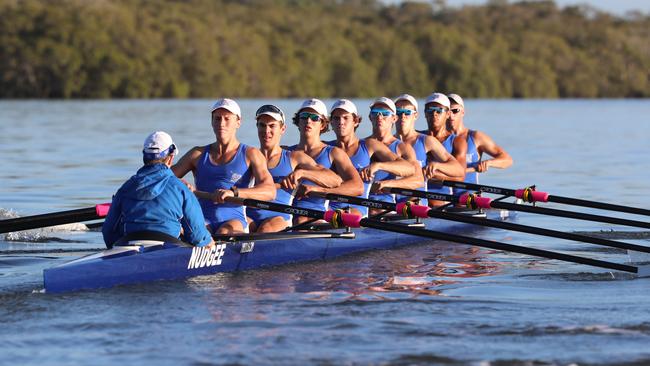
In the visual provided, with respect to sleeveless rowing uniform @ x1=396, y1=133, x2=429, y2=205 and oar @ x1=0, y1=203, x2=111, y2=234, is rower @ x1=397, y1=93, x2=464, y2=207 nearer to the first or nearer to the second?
sleeveless rowing uniform @ x1=396, y1=133, x2=429, y2=205

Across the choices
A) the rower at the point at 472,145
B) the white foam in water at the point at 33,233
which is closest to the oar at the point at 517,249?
the white foam in water at the point at 33,233

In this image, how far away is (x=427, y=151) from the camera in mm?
12969

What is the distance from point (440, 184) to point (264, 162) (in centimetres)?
345

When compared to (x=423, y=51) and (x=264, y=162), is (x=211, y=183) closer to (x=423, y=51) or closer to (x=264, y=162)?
(x=264, y=162)

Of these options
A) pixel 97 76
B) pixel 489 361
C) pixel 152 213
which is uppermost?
pixel 97 76

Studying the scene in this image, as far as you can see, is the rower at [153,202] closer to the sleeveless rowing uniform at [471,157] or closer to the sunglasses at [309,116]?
the sunglasses at [309,116]

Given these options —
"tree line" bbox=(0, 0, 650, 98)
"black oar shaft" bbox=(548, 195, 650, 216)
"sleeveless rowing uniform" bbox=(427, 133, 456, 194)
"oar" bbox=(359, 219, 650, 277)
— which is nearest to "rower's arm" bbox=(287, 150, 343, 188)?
"oar" bbox=(359, 219, 650, 277)

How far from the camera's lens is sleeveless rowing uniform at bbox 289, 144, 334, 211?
10.9 m

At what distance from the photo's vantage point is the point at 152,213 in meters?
8.38

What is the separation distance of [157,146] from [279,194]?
2.39 meters

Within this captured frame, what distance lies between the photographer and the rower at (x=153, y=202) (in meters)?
8.27

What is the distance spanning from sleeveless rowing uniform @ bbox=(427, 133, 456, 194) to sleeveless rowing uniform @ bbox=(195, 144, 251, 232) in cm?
351

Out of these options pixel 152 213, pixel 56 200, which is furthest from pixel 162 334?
pixel 56 200

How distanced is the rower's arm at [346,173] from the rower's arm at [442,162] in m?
1.93
